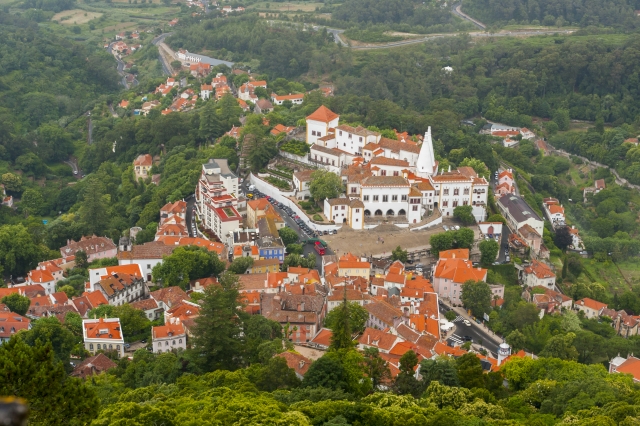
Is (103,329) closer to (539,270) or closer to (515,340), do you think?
(515,340)

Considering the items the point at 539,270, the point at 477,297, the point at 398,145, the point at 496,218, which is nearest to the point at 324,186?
the point at 398,145

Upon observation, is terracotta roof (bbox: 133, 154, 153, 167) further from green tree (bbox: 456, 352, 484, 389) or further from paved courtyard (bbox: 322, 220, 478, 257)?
green tree (bbox: 456, 352, 484, 389)

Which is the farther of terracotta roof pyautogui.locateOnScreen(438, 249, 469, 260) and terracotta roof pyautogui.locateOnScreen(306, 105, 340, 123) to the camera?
terracotta roof pyautogui.locateOnScreen(306, 105, 340, 123)

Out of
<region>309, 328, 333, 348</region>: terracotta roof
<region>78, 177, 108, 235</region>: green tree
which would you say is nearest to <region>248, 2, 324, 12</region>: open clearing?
<region>78, 177, 108, 235</region>: green tree

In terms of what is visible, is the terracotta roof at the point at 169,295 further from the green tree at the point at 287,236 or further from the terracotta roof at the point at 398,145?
the terracotta roof at the point at 398,145

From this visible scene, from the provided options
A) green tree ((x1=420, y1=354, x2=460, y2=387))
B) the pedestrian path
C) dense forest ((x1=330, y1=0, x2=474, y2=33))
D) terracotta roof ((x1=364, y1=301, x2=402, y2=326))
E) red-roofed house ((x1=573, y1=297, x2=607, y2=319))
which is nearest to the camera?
green tree ((x1=420, y1=354, x2=460, y2=387))
